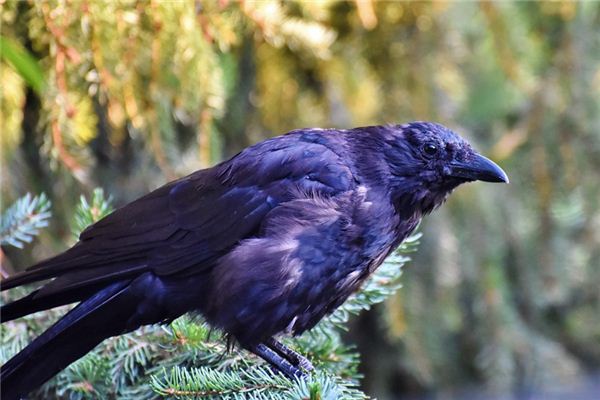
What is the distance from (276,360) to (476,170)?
2.62 ft

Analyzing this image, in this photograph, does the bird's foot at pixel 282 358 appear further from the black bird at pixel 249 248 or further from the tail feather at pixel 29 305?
the tail feather at pixel 29 305

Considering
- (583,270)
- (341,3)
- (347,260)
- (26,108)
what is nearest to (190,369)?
(347,260)

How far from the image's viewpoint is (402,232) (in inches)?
99.8

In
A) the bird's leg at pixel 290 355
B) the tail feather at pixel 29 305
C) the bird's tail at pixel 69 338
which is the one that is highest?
the tail feather at pixel 29 305

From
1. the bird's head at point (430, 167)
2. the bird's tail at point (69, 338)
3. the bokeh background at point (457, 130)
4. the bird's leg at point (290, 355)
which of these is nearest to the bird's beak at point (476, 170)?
the bird's head at point (430, 167)

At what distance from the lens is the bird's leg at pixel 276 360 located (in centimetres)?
230

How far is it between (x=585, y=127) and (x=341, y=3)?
121cm

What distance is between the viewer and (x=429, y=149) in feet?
8.57

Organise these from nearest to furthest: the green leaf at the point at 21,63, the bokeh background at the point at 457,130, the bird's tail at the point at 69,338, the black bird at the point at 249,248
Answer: the bird's tail at the point at 69,338 → the black bird at the point at 249,248 → the green leaf at the point at 21,63 → the bokeh background at the point at 457,130

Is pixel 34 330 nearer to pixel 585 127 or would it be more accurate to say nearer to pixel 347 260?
pixel 347 260

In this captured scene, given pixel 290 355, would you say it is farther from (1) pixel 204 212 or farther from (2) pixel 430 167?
(2) pixel 430 167

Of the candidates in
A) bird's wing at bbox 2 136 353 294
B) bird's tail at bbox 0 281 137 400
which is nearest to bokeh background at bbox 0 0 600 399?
bird's wing at bbox 2 136 353 294

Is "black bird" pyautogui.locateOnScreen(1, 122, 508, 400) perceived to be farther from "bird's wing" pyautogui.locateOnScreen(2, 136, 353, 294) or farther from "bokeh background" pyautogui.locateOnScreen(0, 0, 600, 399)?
"bokeh background" pyautogui.locateOnScreen(0, 0, 600, 399)

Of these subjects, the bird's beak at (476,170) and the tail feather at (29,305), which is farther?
the bird's beak at (476,170)
